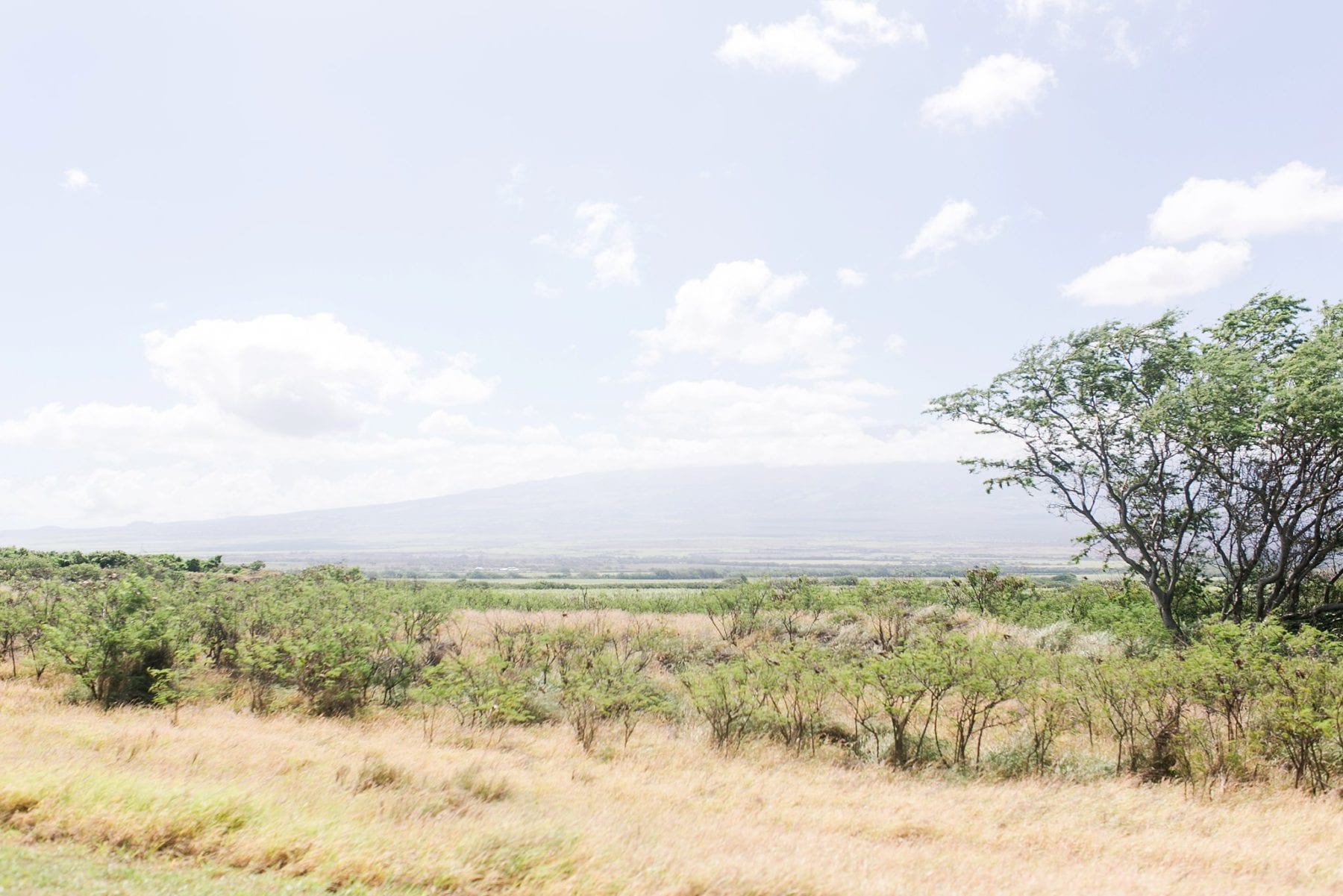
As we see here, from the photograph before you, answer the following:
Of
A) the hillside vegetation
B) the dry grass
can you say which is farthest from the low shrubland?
the dry grass

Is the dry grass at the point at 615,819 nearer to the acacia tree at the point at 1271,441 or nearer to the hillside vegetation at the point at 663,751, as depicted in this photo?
the hillside vegetation at the point at 663,751

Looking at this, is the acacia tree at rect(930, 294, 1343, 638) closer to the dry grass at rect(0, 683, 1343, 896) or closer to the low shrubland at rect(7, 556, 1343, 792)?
the low shrubland at rect(7, 556, 1343, 792)

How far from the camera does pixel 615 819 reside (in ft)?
30.7

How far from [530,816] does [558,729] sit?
9.41m

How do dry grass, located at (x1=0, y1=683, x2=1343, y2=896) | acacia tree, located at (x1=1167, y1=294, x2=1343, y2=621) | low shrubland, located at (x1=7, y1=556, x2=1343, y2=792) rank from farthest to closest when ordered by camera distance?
acacia tree, located at (x1=1167, y1=294, x2=1343, y2=621) < low shrubland, located at (x1=7, y1=556, x2=1343, y2=792) < dry grass, located at (x1=0, y1=683, x2=1343, y2=896)

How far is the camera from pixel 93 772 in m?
8.62

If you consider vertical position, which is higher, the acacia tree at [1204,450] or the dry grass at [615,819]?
the acacia tree at [1204,450]

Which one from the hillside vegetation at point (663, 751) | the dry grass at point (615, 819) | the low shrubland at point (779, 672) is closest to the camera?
the dry grass at point (615, 819)

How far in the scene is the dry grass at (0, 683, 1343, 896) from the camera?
6.91 m

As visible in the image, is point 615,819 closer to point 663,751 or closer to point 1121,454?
point 663,751

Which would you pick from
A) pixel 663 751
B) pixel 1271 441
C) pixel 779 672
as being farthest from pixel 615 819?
pixel 1271 441

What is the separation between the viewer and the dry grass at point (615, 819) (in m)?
6.91

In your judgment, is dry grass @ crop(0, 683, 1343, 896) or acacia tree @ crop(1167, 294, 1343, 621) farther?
acacia tree @ crop(1167, 294, 1343, 621)

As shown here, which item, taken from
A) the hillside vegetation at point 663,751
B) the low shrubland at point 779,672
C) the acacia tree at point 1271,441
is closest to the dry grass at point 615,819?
the hillside vegetation at point 663,751
